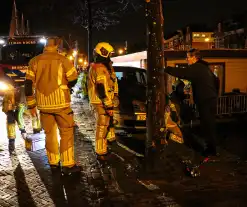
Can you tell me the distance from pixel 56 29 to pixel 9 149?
16982 mm

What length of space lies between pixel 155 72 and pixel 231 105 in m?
7.08

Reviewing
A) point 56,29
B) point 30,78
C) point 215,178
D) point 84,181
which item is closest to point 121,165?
point 84,181

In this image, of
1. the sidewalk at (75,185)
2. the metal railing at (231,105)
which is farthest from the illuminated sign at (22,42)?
the sidewalk at (75,185)

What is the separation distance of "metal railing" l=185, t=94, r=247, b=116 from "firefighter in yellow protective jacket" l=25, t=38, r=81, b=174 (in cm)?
735

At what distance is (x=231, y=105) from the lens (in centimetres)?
1142

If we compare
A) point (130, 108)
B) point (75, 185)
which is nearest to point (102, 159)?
point (75, 185)

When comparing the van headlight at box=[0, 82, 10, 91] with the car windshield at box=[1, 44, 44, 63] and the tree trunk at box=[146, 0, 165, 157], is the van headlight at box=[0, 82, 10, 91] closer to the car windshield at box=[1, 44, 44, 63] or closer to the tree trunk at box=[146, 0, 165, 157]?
the tree trunk at box=[146, 0, 165, 157]

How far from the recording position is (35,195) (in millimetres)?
4582

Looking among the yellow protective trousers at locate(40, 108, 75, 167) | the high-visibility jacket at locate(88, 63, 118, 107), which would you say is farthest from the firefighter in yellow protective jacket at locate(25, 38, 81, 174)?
the high-visibility jacket at locate(88, 63, 118, 107)

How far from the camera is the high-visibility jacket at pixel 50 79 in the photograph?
4.95 metres

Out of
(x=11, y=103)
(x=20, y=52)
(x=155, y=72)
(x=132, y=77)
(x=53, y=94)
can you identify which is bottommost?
(x=11, y=103)

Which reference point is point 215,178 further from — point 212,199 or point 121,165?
point 121,165

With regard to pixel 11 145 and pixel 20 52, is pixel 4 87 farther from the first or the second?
pixel 20 52

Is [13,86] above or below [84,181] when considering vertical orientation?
above
